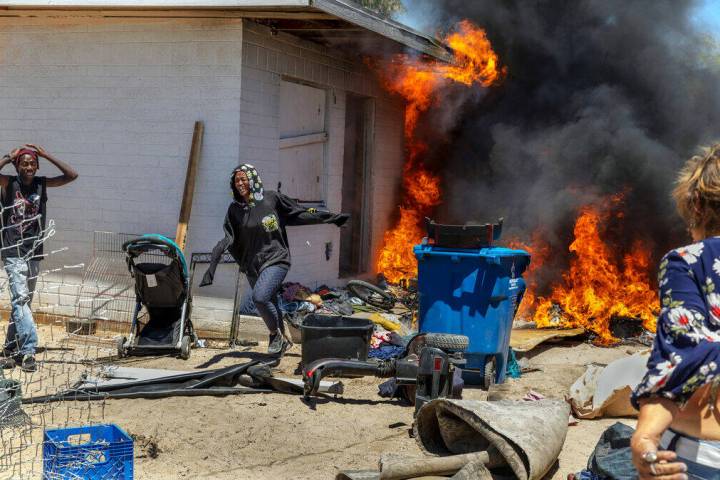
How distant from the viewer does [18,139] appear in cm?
1027

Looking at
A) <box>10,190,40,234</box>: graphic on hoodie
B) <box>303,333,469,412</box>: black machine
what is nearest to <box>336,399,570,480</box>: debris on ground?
<box>303,333,469,412</box>: black machine

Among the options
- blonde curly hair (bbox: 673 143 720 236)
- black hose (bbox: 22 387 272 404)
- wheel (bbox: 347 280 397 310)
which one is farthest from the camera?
wheel (bbox: 347 280 397 310)

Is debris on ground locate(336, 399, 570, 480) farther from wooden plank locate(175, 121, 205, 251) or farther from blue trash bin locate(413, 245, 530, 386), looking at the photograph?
wooden plank locate(175, 121, 205, 251)

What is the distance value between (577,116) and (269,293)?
6671 millimetres

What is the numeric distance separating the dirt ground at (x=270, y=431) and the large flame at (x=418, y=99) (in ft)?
19.2

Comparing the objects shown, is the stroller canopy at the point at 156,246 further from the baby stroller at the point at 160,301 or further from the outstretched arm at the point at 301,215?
the outstretched arm at the point at 301,215

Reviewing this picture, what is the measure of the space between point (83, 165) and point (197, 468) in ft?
19.9

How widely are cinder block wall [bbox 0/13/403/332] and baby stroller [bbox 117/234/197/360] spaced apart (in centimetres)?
113

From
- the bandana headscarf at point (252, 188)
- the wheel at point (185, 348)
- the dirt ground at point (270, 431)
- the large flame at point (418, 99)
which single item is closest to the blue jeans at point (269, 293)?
the bandana headscarf at point (252, 188)

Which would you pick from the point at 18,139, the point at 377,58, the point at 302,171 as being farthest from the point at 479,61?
the point at 18,139

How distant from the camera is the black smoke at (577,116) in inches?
440

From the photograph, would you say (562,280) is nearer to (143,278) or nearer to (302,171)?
(302,171)

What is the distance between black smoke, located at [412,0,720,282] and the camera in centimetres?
1118

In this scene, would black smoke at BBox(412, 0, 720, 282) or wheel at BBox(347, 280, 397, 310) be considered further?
black smoke at BBox(412, 0, 720, 282)
